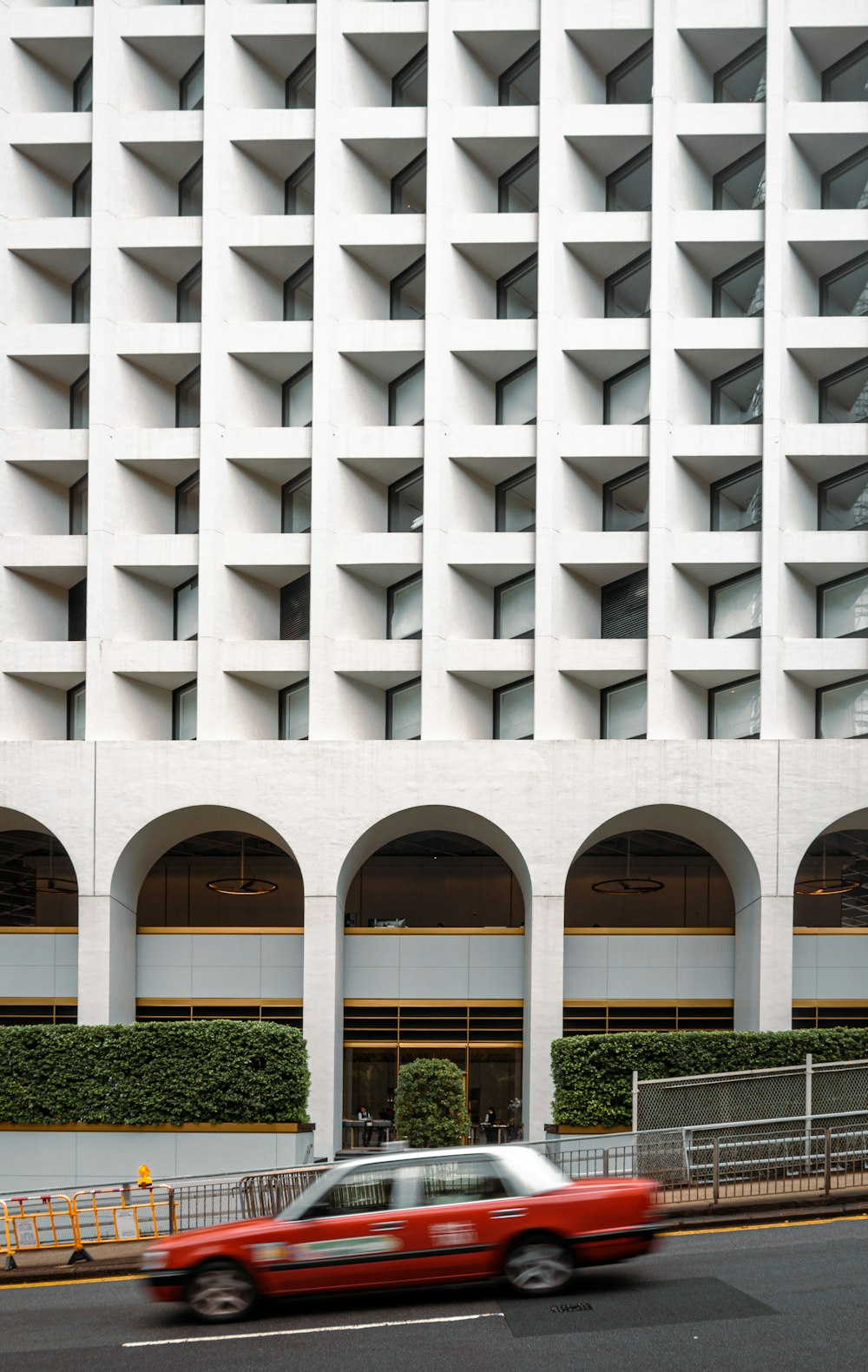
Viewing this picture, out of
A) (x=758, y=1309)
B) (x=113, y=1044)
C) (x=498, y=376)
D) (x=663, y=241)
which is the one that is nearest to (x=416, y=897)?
(x=113, y=1044)

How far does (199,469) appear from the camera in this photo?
30.5 metres

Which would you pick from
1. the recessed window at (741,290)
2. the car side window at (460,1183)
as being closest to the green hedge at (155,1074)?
the car side window at (460,1183)

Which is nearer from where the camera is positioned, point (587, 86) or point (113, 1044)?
point (113, 1044)

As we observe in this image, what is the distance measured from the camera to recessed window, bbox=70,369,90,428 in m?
33.0

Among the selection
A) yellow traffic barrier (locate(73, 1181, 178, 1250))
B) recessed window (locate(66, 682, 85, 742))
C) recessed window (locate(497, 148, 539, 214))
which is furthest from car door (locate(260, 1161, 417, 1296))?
recessed window (locate(497, 148, 539, 214))

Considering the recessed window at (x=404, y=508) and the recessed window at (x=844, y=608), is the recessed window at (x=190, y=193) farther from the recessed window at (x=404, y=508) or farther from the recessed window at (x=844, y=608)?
the recessed window at (x=844, y=608)

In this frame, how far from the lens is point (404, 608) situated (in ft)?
102

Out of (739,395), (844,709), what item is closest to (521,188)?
(739,395)

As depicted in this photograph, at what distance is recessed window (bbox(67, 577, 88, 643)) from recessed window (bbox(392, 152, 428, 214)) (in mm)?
12473

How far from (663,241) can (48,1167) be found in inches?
949

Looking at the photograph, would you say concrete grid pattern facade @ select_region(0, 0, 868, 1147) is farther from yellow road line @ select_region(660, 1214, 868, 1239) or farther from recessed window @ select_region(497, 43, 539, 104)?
yellow road line @ select_region(660, 1214, 868, 1239)

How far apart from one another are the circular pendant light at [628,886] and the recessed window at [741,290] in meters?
13.4

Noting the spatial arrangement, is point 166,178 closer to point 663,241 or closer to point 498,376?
point 498,376

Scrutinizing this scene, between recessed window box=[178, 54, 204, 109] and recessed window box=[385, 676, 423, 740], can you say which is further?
recessed window box=[178, 54, 204, 109]
